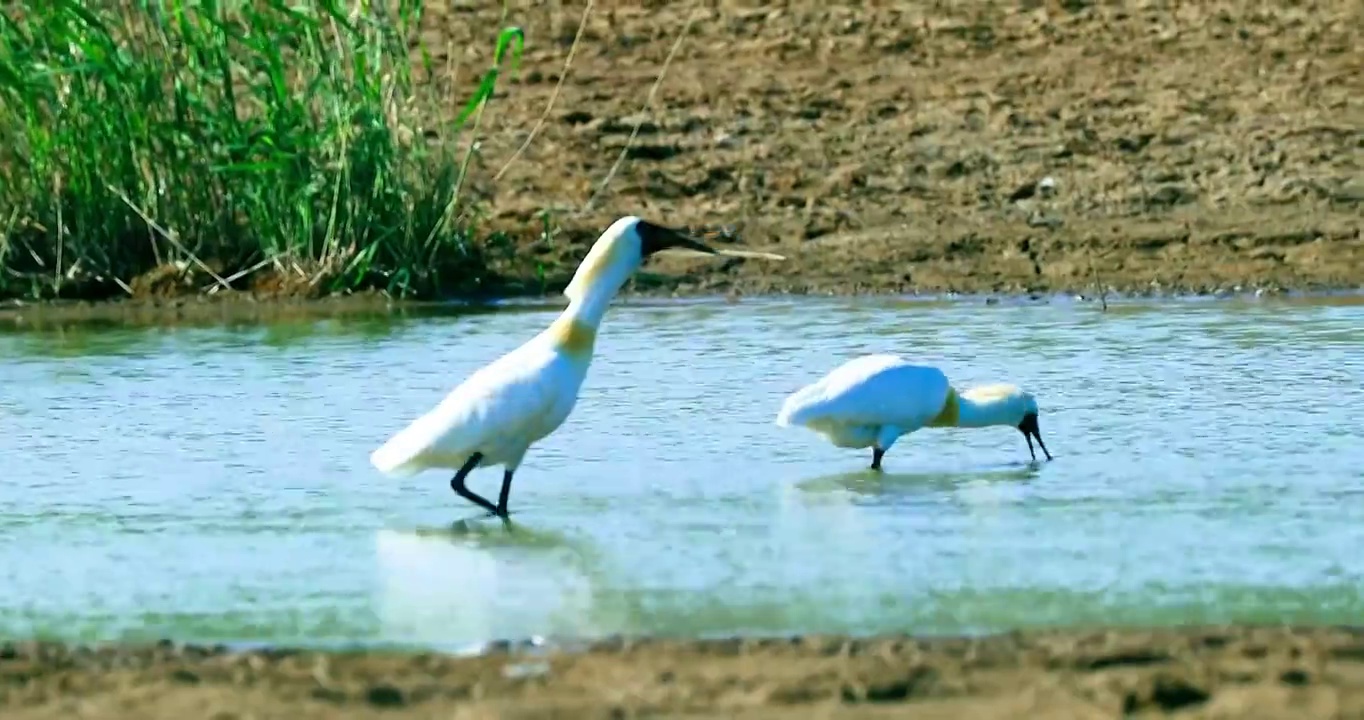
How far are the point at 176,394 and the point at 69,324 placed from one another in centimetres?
255

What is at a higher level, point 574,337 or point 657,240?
point 657,240

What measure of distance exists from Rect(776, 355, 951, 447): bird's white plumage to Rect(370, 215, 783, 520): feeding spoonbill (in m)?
0.80

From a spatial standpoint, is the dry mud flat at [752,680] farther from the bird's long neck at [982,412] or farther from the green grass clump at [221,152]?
the green grass clump at [221,152]

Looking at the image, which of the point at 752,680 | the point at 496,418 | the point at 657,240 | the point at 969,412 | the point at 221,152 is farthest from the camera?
the point at 221,152

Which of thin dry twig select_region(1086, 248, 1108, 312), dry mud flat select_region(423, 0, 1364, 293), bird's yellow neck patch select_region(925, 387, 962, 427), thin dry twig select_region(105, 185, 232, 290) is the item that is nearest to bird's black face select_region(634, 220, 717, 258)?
bird's yellow neck patch select_region(925, 387, 962, 427)

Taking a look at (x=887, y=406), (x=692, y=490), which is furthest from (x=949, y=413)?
(x=692, y=490)

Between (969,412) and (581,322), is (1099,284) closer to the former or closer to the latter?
(969,412)

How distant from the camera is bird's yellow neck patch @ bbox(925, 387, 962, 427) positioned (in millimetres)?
8398

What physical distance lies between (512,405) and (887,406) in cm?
134

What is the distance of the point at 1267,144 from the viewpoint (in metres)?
13.6

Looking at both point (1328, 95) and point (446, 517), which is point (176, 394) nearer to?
point (446, 517)

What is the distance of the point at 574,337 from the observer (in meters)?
7.52

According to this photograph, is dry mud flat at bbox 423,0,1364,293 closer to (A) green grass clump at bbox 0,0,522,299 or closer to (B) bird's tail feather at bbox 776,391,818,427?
(A) green grass clump at bbox 0,0,522,299

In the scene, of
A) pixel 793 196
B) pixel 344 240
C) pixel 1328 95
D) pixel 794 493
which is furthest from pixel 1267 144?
pixel 794 493
